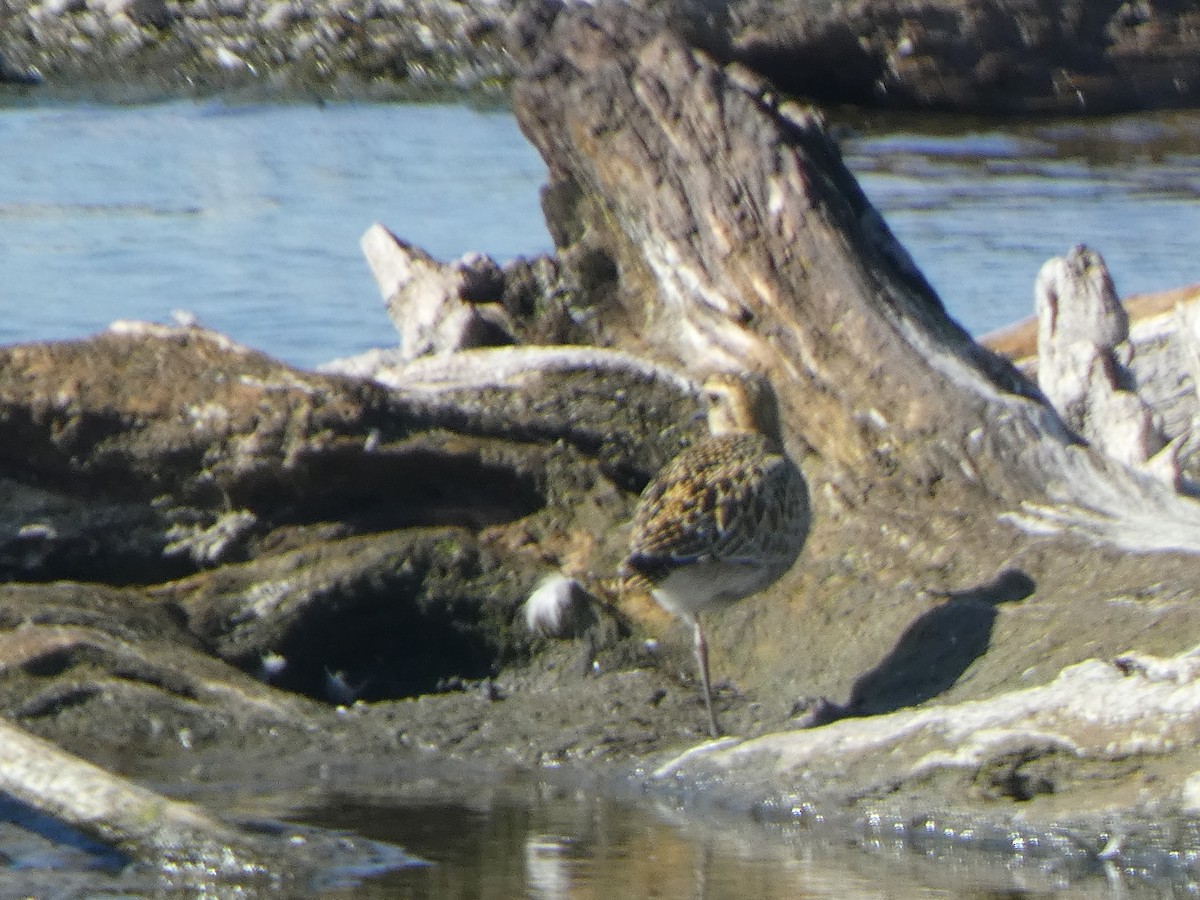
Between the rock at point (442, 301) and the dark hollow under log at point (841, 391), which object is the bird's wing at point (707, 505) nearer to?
the dark hollow under log at point (841, 391)

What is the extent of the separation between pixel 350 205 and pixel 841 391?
29.2 feet

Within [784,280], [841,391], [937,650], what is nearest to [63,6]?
[784,280]

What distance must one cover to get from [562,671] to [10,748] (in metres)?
2.07

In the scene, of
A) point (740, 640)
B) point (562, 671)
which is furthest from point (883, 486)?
point (562, 671)

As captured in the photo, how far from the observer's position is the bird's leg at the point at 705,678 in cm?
516

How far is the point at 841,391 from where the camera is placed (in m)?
6.01

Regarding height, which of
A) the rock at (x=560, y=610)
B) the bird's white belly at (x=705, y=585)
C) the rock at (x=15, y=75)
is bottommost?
the rock at (x=560, y=610)

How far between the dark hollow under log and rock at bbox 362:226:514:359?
0.37 meters

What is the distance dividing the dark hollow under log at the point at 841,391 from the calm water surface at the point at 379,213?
976 millimetres

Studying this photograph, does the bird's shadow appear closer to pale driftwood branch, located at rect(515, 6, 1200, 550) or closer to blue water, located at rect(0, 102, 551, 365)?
pale driftwood branch, located at rect(515, 6, 1200, 550)

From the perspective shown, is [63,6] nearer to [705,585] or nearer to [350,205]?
[350,205]

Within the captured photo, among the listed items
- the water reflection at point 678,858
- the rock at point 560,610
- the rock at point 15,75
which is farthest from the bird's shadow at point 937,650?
the rock at point 15,75

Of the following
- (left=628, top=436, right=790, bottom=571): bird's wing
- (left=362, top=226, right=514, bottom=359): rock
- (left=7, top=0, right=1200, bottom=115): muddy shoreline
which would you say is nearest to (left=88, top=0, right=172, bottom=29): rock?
(left=7, top=0, right=1200, bottom=115): muddy shoreline

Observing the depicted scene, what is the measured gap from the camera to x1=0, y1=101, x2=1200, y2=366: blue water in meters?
11.8
